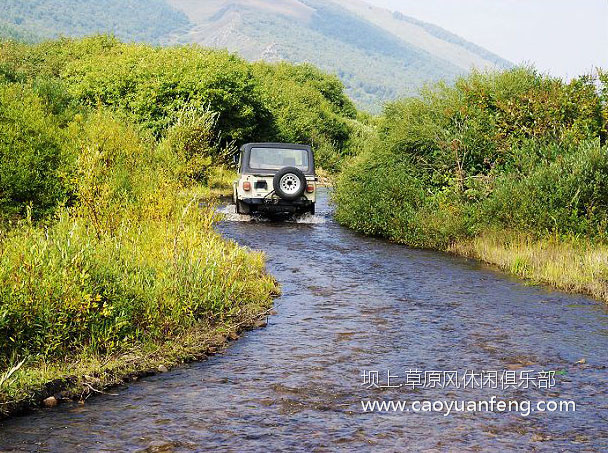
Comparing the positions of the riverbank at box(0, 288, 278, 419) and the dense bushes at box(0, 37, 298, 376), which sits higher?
the dense bushes at box(0, 37, 298, 376)

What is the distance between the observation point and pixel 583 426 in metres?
6.47

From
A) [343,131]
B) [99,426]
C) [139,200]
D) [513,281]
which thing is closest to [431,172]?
[513,281]

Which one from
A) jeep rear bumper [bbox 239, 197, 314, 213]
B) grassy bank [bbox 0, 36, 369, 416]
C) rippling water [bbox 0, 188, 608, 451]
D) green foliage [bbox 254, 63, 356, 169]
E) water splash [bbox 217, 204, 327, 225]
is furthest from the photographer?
green foliage [bbox 254, 63, 356, 169]

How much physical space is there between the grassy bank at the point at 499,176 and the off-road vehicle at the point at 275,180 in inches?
48.1

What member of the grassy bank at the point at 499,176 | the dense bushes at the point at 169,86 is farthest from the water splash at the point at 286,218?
the dense bushes at the point at 169,86

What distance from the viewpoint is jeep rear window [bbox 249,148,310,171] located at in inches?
811

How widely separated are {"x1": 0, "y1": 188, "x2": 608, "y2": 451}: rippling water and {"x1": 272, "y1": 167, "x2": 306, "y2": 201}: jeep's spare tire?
619cm

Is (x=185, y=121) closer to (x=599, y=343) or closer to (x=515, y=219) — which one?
(x=515, y=219)

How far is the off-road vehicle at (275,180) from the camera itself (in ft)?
64.4

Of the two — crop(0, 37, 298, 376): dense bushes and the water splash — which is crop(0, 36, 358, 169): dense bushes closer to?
the water splash

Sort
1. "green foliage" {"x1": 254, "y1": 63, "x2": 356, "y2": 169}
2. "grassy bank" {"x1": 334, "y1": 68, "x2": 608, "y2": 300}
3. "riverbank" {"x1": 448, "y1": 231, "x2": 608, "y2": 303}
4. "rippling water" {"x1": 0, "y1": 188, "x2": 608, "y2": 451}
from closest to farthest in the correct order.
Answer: "rippling water" {"x1": 0, "y1": 188, "x2": 608, "y2": 451}
"riverbank" {"x1": 448, "y1": 231, "x2": 608, "y2": 303}
"grassy bank" {"x1": 334, "y1": 68, "x2": 608, "y2": 300}
"green foliage" {"x1": 254, "y1": 63, "x2": 356, "y2": 169}

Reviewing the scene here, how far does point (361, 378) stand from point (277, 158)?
1377cm

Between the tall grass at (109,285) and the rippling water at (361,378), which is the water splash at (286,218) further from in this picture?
the tall grass at (109,285)

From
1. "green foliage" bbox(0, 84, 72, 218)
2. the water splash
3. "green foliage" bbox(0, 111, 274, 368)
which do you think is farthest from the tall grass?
the water splash
